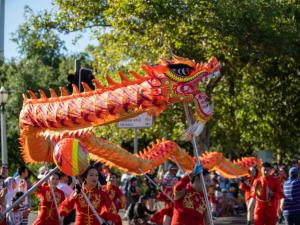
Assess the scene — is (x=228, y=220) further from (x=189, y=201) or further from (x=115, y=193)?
(x=189, y=201)

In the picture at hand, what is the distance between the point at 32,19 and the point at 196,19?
5357 millimetres

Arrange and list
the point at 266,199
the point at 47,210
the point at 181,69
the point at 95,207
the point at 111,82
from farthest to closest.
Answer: the point at 266,199
the point at 47,210
the point at 111,82
the point at 181,69
the point at 95,207

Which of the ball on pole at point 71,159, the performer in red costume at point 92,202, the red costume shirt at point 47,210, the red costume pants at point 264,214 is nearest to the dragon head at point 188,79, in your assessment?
the performer in red costume at point 92,202

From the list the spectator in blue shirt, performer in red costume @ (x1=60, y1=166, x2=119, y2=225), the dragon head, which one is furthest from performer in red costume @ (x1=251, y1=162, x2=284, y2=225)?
performer in red costume @ (x1=60, y1=166, x2=119, y2=225)

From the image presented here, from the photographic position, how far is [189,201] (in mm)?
10844

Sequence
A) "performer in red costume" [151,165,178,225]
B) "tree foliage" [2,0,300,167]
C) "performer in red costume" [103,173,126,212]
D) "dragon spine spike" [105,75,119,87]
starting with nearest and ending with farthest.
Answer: "dragon spine spike" [105,75,119,87], "performer in red costume" [151,165,178,225], "performer in red costume" [103,173,126,212], "tree foliage" [2,0,300,167]

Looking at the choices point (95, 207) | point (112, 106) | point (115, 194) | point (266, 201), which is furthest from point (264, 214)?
point (95, 207)

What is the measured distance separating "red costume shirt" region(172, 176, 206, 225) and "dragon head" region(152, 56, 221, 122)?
3.39ft

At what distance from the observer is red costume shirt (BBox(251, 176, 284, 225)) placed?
591 inches

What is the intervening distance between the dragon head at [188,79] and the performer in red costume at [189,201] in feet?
3.10

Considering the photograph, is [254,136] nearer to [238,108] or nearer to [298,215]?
[238,108]

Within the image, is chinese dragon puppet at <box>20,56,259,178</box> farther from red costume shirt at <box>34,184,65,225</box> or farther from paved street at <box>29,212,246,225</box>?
paved street at <box>29,212,246,225</box>

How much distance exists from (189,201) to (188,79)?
1781mm

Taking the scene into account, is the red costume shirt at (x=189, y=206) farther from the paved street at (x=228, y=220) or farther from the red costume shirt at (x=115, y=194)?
the paved street at (x=228, y=220)
